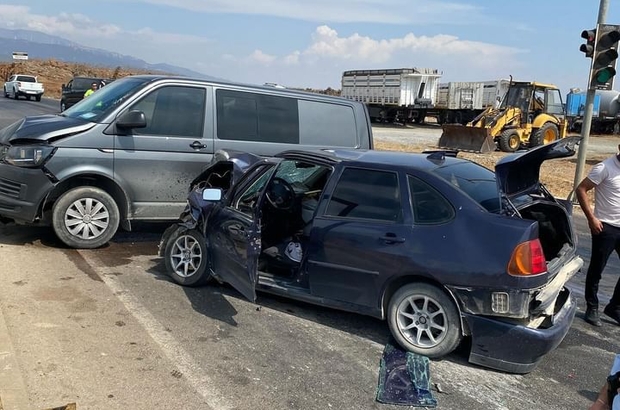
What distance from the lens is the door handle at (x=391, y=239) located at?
4.36 m

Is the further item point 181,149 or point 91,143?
point 181,149

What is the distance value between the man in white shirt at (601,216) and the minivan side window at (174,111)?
4283 millimetres

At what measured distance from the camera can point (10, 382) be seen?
344 centimetres

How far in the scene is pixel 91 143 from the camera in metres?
6.33

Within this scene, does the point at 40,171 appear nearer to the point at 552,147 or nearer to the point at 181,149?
the point at 181,149

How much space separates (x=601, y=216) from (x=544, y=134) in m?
20.4

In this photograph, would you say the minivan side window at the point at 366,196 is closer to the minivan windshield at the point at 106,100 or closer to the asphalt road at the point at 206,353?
the asphalt road at the point at 206,353

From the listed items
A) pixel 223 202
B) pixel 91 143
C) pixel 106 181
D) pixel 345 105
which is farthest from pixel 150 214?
pixel 345 105

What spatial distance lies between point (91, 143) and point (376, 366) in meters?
4.05

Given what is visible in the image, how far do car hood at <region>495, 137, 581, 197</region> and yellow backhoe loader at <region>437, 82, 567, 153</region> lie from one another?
17.6 m

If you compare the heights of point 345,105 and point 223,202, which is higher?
point 345,105

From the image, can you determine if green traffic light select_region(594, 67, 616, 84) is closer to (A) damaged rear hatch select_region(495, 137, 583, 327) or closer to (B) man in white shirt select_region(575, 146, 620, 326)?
(B) man in white shirt select_region(575, 146, 620, 326)

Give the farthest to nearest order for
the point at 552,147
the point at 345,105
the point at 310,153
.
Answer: the point at 345,105
the point at 310,153
the point at 552,147

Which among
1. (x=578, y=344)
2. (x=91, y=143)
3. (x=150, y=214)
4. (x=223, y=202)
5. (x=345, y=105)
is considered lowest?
(x=578, y=344)
